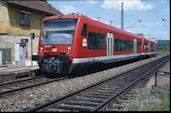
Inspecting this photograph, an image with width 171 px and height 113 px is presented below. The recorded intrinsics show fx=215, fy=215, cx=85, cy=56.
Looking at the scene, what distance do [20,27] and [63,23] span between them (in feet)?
38.9

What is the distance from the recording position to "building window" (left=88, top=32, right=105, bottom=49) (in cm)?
1120

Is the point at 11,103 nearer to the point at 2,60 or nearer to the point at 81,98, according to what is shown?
the point at 81,98

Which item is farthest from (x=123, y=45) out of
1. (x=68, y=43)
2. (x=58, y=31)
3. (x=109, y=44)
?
(x=68, y=43)

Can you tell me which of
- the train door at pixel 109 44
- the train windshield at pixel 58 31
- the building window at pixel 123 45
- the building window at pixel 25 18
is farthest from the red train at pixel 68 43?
the building window at pixel 25 18

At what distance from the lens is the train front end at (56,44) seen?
9.98 m

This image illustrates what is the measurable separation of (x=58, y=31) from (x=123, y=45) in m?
7.95

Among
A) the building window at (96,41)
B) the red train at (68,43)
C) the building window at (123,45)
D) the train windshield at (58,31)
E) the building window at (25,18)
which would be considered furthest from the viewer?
the building window at (25,18)

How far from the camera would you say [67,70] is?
33.0 feet

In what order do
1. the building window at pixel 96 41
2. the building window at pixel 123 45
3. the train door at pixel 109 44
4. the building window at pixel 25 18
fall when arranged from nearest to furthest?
1. the building window at pixel 96 41
2. the train door at pixel 109 44
3. the building window at pixel 123 45
4. the building window at pixel 25 18

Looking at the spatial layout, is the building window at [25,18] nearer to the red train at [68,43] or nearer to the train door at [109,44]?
the train door at [109,44]

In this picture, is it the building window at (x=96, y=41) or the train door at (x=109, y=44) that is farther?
the train door at (x=109, y=44)

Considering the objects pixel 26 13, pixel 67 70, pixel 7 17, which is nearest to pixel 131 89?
pixel 67 70

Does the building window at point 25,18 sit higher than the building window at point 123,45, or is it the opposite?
the building window at point 25,18

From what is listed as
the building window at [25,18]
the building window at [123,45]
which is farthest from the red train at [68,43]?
the building window at [25,18]
